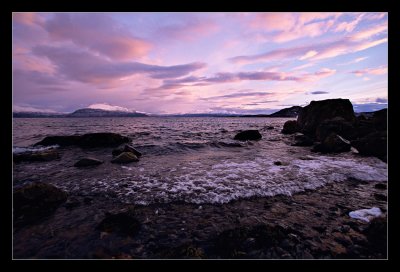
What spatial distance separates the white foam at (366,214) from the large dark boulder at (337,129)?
14.5 m

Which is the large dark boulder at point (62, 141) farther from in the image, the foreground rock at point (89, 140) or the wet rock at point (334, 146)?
the wet rock at point (334, 146)

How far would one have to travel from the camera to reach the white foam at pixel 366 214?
190 inches

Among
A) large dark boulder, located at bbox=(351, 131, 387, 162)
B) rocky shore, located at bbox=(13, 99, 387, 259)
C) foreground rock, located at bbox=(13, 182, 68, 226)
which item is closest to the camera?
rocky shore, located at bbox=(13, 99, 387, 259)

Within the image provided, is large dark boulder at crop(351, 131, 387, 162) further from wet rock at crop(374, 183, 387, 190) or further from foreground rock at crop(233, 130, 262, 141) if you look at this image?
foreground rock at crop(233, 130, 262, 141)

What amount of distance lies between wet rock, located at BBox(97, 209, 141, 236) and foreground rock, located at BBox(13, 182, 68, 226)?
1741mm

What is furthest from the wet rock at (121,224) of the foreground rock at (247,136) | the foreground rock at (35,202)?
the foreground rock at (247,136)

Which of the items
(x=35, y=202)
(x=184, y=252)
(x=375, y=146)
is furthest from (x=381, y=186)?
(x=35, y=202)

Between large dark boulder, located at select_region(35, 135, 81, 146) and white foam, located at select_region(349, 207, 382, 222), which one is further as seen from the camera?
large dark boulder, located at select_region(35, 135, 81, 146)

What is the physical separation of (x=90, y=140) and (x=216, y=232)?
636 inches

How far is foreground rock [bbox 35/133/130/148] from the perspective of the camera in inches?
676

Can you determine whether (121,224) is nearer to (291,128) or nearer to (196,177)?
(196,177)

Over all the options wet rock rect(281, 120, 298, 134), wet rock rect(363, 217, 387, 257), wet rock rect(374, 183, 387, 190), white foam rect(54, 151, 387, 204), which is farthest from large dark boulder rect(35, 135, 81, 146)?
wet rock rect(281, 120, 298, 134)
